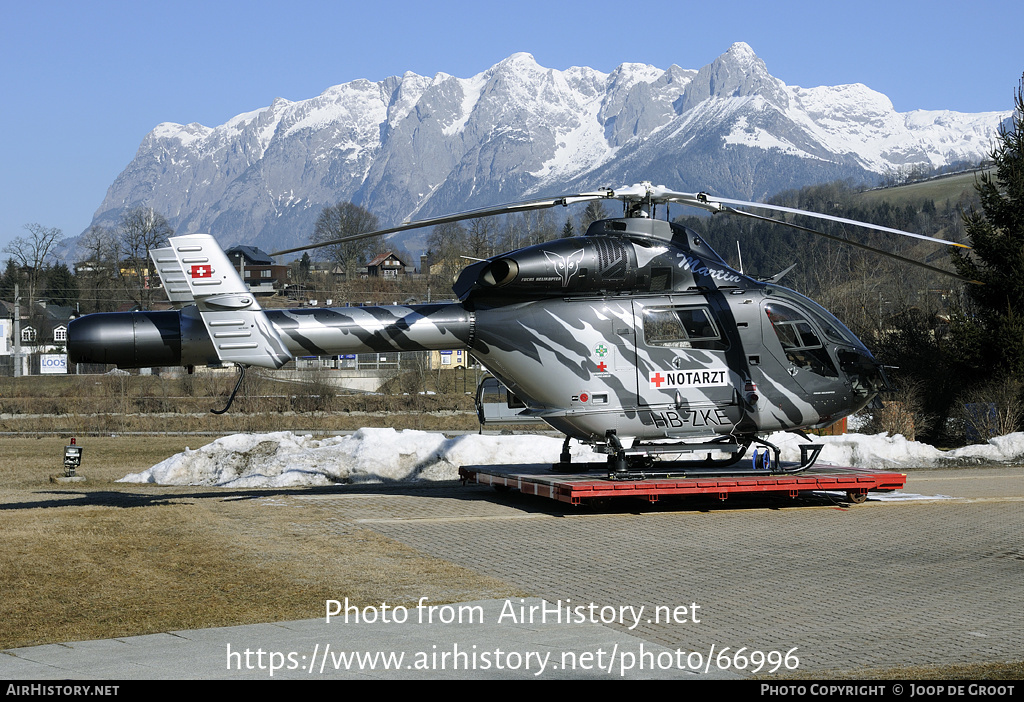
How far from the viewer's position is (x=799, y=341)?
16.9 m

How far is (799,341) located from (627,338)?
3203 millimetres

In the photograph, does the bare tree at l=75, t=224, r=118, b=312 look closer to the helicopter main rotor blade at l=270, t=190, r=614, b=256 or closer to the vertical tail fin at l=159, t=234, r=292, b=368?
the vertical tail fin at l=159, t=234, r=292, b=368

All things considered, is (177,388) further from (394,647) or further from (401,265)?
(401,265)

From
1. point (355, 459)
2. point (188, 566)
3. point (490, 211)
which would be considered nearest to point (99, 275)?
point (355, 459)

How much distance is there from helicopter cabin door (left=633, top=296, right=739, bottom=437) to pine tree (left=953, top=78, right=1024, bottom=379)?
16807 millimetres

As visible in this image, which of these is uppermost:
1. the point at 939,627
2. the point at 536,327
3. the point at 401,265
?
the point at 401,265

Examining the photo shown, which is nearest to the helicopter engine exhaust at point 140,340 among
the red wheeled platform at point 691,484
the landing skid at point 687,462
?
the red wheeled platform at point 691,484

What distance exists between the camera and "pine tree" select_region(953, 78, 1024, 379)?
29.4 metres

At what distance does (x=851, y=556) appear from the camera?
12.4m

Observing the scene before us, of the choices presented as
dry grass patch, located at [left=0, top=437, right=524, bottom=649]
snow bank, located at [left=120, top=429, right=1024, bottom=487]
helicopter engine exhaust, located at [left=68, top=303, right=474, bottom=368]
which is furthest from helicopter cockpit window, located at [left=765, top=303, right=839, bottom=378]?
dry grass patch, located at [left=0, top=437, right=524, bottom=649]

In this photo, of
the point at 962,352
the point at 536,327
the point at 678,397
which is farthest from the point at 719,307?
the point at 962,352

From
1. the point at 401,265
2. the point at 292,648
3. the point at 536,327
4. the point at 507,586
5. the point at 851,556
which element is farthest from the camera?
the point at 401,265

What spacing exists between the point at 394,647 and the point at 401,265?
155 m

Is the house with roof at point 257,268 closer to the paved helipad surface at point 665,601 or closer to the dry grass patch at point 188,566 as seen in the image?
the dry grass patch at point 188,566
